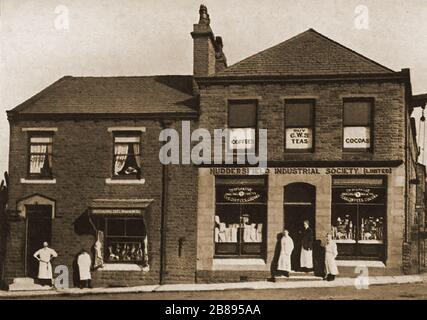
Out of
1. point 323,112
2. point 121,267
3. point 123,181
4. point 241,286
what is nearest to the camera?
point 241,286

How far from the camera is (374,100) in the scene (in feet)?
76.8

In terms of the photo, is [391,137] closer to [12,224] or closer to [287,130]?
[287,130]

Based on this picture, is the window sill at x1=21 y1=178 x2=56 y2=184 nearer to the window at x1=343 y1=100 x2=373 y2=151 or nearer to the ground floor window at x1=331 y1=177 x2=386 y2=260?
the ground floor window at x1=331 y1=177 x2=386 y2=260

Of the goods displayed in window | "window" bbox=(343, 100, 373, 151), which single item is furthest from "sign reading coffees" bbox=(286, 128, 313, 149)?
the goods displayed in window

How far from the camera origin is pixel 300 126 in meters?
23.9

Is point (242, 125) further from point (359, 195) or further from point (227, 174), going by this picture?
point (359, 195)

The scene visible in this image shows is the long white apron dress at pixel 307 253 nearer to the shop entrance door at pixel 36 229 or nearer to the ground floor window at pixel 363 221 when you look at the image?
the ground floor window at pixel 363 221

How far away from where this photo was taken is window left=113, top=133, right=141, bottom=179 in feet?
81.1

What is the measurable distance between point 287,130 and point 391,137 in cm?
349

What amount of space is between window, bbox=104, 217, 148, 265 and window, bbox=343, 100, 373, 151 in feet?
25.4

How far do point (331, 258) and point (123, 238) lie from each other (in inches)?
286

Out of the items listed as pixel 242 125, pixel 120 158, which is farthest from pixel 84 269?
pixel 242 125
